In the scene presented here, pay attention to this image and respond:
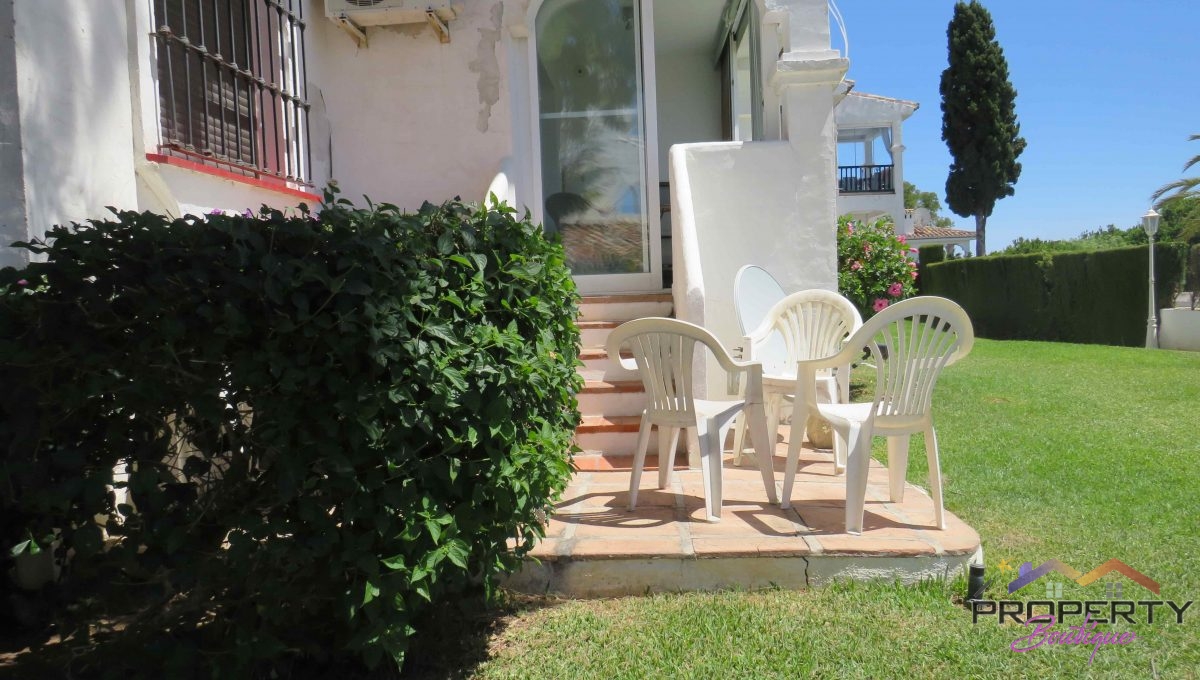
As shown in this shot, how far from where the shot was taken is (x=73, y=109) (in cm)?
360

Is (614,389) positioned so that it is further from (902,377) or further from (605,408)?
(902,377)

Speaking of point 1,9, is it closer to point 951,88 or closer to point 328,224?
point 328,224

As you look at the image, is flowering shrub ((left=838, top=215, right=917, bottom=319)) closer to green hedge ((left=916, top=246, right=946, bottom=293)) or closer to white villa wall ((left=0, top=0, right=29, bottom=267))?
white villa wall ((left=0, top=0, right=29, bottom=267))

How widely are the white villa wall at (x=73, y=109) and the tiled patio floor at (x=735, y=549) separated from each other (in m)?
2.66

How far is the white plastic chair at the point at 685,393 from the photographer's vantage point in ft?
11.8

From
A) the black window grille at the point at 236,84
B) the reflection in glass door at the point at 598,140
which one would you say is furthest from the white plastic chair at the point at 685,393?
the reflection in glass door at the point at 598,140

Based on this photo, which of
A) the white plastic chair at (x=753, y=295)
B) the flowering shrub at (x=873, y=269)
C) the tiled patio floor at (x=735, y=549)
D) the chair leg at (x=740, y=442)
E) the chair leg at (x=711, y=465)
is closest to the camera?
the tiled patio floor at (x=735, y=549)

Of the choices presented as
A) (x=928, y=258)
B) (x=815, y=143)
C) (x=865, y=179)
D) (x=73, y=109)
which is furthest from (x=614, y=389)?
(x=865, y=179)

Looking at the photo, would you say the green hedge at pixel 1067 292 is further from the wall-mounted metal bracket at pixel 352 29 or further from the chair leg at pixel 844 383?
the wall-mounted metal bracket at pixel 352 29

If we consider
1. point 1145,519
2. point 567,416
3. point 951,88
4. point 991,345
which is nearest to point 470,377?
point 567,416

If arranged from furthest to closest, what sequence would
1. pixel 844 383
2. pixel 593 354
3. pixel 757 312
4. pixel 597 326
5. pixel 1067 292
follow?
pixel 1067 292 < pixel 597 326 < pixel 593 354 < pixel 844 383 < pixel 757 312

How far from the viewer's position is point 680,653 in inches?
104

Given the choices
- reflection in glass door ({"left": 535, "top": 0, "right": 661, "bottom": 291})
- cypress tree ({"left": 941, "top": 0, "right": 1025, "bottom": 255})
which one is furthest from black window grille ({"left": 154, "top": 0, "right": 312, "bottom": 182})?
cypress tree ({"left": 941, "top": 0, "right": 1025, "bottom": 255})

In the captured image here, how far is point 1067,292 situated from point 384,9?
17.1 metres
